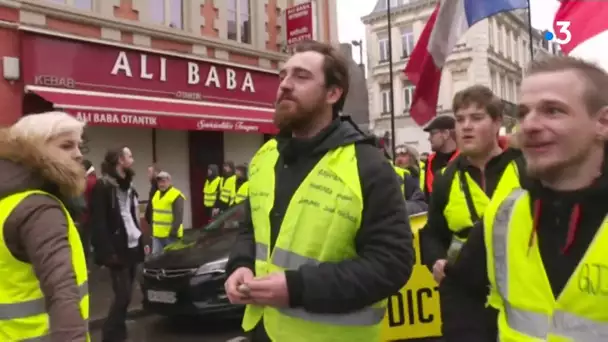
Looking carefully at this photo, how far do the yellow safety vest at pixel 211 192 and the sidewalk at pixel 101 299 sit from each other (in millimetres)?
3599

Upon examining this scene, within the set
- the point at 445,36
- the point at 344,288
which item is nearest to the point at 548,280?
the point at 344,288

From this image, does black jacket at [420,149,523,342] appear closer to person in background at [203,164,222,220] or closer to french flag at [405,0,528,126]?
french flag at [405,0,528,126]

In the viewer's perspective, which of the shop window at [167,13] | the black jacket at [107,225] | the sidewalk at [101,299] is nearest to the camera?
the black jacket at [107,225]

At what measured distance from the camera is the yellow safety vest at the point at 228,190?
13562mm

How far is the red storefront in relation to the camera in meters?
12.0

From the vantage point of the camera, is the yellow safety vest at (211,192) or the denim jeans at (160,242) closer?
the denim jeans at (160,242)

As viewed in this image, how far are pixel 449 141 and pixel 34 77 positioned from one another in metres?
8.74

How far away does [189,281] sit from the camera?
7.22 metres

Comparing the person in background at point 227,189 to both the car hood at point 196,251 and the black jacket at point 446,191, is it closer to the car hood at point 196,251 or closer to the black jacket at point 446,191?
the car hood at point 196,251

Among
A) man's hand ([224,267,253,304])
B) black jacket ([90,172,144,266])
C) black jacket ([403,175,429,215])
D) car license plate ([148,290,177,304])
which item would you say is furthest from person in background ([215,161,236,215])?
man's hand ([224,267,253,304])

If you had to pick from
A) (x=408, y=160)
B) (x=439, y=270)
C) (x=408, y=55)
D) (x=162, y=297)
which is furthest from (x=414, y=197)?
(x=408, y=55)

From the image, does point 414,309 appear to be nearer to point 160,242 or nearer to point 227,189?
point 160,242

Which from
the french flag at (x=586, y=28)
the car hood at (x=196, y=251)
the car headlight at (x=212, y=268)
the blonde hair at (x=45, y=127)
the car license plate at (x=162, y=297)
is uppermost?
the french flag at (x=586, y=28)

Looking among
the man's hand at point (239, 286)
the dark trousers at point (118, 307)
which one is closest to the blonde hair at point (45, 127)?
the man's hand at point (239, 286)
